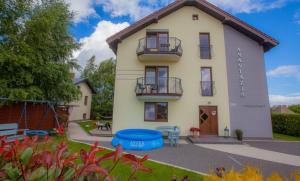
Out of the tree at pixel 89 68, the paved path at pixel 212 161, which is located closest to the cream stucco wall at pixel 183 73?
the paved path at pixel 212 161

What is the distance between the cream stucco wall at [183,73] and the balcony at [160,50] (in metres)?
0.43

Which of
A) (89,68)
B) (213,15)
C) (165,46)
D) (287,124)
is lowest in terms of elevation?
(287,124)

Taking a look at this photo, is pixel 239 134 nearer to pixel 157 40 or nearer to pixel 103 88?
pixel 157 40

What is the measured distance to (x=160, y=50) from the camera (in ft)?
44.0

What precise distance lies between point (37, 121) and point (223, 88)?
13.8 meters

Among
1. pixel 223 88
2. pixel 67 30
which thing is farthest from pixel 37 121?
pixel 223 88

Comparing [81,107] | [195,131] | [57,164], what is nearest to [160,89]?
[195,131]

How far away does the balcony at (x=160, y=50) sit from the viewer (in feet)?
41.6

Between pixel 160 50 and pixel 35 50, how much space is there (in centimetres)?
886

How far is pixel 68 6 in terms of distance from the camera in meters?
13.6

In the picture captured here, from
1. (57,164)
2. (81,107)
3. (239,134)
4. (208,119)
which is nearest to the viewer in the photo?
(57,164)

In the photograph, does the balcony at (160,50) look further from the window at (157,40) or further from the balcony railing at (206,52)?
the balcony railing at (206,52)

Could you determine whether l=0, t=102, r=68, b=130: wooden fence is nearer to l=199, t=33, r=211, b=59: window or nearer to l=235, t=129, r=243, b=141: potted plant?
l=199, t=33, r=211, b=59: window

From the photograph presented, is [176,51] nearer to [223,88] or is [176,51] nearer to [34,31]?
[223,88]
